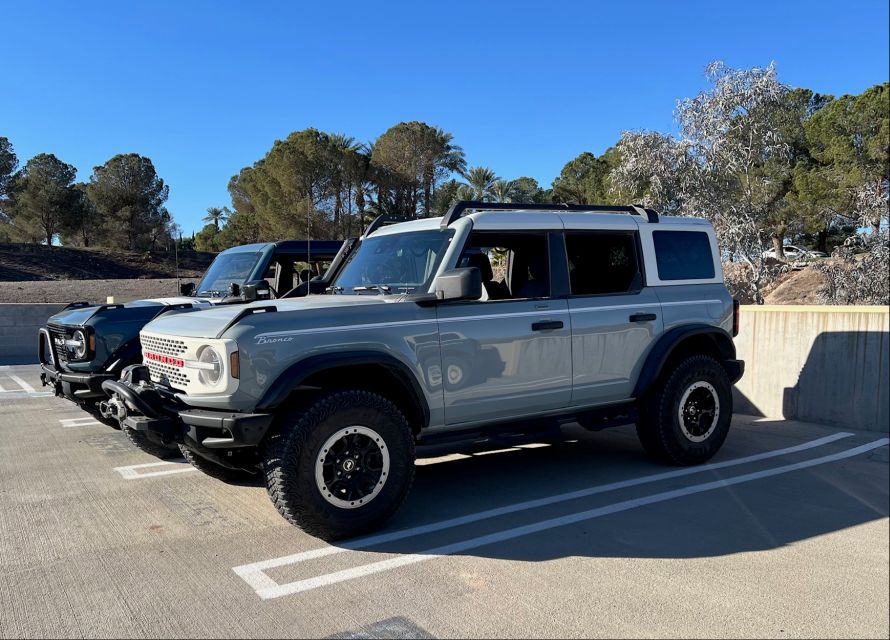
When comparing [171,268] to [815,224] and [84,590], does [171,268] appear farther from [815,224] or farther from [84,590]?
[84,590]

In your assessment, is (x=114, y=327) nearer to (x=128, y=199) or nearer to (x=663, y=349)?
(x=663, y=349)

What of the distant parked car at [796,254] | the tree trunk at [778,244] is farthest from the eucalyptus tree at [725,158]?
the tree trunk at [778,244]

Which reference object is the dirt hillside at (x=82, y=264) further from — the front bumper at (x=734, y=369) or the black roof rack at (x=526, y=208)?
the front bumper at (x=734, y=369)

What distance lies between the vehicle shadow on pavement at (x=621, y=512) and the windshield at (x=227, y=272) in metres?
3.81

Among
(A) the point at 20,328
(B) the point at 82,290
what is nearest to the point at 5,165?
(B) the point at 82,290

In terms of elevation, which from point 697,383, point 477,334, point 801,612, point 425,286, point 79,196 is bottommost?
point 801,612

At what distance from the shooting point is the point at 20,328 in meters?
16.9

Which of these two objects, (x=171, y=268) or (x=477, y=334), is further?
(x=171, y=268)

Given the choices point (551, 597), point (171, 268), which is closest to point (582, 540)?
point (551, 597)

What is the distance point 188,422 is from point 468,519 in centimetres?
198

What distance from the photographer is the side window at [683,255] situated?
6.16 m

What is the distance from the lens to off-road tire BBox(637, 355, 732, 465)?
5852 mm

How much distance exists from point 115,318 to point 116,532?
3056 mm

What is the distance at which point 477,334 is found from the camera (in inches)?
192
